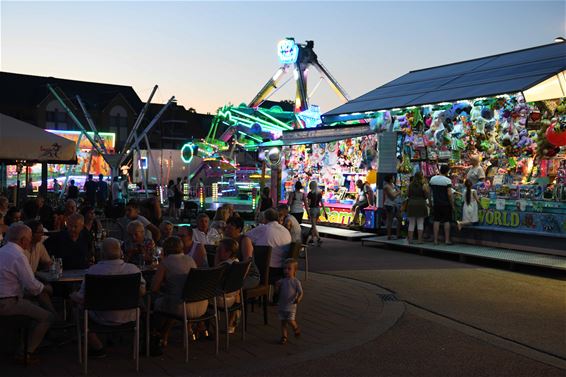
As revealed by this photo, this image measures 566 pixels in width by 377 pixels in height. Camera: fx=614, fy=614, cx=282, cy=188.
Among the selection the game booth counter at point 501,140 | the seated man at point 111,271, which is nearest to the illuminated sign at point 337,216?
the game booth counter at point 501,140

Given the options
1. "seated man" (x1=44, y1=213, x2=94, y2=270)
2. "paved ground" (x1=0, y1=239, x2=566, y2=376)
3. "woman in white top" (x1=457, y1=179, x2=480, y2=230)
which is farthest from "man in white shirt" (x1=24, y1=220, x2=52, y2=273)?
"woman in white top" (x1=457, y1=179, x2=480, y2=230)

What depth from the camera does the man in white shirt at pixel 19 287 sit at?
5.54 metres

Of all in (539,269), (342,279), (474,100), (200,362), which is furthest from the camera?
(474,100)

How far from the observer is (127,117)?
205 ft

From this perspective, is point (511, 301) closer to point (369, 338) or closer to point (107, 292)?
point (369, 338)

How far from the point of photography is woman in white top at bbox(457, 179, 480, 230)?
44.9 feet

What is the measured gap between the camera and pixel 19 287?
5.63m

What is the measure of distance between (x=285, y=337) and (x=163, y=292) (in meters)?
1.39

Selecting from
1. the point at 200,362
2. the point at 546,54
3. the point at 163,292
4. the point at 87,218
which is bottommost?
the point at 200,362

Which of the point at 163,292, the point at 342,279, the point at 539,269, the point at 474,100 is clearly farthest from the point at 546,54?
the point at 163,292

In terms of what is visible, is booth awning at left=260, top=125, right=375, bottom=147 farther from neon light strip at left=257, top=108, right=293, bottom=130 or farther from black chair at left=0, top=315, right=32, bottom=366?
black chair at left=0, top=315, right=32, bottom=366

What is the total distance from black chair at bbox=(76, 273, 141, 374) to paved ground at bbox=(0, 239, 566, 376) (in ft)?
1.20

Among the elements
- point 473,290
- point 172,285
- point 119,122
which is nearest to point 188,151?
point 473,290

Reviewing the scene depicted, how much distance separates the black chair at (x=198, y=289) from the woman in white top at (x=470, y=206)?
8923mm
